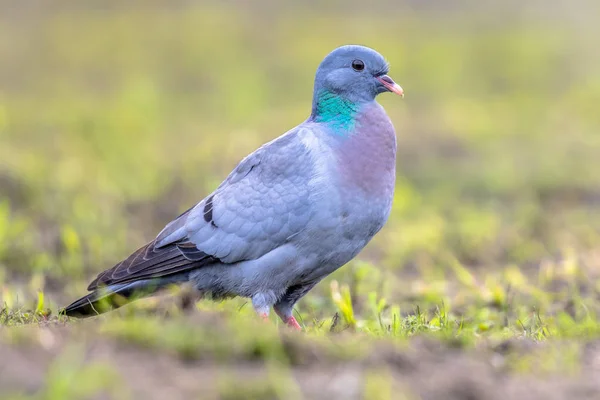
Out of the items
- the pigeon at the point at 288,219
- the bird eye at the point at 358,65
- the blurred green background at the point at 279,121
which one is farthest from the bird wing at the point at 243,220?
the blurred green background at the point at 279,121

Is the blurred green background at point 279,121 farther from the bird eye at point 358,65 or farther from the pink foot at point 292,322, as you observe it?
the bird eye at point 358,65

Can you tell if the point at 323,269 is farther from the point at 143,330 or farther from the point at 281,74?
the point at 281,74

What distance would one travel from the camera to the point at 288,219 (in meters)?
5.37

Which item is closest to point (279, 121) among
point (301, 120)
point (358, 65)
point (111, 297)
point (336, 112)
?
point (301, 120)

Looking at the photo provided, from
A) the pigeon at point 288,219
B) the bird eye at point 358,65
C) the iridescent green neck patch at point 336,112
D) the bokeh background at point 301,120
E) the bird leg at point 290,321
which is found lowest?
the bokeh background at point 301,120

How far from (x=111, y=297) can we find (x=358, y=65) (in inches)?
74.8

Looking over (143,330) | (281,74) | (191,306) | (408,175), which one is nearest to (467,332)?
(191,306)

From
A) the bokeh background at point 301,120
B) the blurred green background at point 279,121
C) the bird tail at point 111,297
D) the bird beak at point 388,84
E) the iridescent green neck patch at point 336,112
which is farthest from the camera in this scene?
the blurred green background at point 279,121

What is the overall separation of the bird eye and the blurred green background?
144cm

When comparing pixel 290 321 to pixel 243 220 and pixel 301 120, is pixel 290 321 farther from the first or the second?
pixel 301 120

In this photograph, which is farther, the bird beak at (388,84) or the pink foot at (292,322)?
the bird beak at (388,84)

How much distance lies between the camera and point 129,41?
17562mm

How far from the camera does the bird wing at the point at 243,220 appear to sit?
5.40 meters

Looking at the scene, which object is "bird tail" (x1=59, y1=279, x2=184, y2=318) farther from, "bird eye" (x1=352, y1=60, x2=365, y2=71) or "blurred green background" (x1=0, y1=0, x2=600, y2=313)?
"bird eye" (x1=352, y1=60, x2=365, y2=71)
